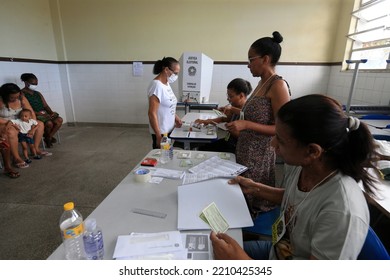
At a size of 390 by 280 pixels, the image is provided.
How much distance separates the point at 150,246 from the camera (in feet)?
2.67

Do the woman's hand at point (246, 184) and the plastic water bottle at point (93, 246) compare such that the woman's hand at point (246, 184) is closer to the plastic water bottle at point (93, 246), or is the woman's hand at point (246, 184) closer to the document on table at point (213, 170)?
the document on table at point (213, 170)

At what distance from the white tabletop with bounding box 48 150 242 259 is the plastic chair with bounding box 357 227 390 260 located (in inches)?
14.8

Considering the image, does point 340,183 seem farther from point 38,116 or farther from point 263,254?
point 38,116

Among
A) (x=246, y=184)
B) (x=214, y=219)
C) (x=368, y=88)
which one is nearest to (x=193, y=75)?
(x=246, y=184)

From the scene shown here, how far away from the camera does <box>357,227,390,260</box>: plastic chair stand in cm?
65

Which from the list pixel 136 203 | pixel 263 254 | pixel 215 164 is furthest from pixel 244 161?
pixel 136 203

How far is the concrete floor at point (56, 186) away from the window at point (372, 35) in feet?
12.2

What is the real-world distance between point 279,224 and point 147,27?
4.89 m

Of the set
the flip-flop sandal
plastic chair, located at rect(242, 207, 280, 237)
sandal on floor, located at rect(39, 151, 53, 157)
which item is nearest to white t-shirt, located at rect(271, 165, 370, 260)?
plastic chair, located at rect(242, 207, 280, 237)

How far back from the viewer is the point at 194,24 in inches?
185

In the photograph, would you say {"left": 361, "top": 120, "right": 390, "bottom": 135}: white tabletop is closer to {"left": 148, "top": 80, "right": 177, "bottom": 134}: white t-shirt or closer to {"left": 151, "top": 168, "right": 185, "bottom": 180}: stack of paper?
{"left": 151, "top": 168, "right": 185, "bottom": 180}: stack of paper

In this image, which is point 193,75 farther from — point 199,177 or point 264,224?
point 264,224

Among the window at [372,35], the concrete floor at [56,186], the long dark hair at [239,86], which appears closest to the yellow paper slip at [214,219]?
the concrete floor at [56,186]

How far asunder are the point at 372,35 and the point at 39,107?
5570 millimetres
